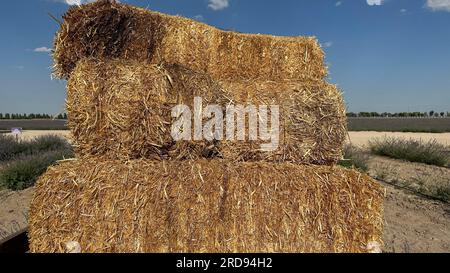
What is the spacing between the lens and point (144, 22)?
11.6ft

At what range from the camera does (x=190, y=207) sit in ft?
9.03

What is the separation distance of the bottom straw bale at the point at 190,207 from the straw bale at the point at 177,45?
114 centimetres

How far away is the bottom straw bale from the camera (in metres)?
2.73

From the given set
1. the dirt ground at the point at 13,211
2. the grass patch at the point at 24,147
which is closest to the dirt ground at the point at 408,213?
the dirt ground at the point at 13,211

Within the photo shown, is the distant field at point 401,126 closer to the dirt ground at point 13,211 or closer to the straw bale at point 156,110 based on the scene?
the straw bale at point 156,110

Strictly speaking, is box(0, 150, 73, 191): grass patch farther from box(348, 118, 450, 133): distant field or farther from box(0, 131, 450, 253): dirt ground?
box(348, 118, 450, 133): distant field

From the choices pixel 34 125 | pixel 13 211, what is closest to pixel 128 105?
pixel 13 211

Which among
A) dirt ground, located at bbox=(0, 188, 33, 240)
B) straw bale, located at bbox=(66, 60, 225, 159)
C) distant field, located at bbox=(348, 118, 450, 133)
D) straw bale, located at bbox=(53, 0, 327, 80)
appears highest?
straw bale, located at bbox=(53, 0, 327, 80)

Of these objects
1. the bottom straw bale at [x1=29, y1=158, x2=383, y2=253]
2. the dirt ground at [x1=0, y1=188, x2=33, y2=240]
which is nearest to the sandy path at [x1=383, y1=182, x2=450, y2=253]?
the bottom straw bale at [x1=29, y1=158, x2=383, y2=253]

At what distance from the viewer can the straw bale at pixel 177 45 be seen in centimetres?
310

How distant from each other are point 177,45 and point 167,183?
5.68ft
